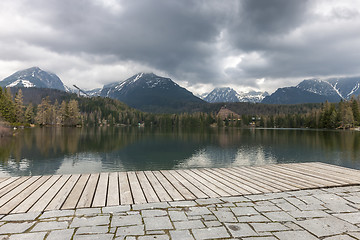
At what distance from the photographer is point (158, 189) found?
8859 mm

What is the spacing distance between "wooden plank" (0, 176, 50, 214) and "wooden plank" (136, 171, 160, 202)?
4.28m

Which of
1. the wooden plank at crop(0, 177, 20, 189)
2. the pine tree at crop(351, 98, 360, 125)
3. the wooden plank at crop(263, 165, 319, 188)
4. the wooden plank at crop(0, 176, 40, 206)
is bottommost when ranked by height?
the wooden plank at crop(263, 165, 319, 188)

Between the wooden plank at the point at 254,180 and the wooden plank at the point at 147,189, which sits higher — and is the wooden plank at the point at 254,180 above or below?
below

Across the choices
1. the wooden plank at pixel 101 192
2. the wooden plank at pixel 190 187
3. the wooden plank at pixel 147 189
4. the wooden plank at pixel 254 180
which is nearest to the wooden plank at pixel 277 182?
the wooden plank at pixel 254 180

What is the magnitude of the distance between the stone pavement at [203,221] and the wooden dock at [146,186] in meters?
0.75

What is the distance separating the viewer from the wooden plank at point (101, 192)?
7.19 metres

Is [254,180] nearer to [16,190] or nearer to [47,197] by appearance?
[47,197]

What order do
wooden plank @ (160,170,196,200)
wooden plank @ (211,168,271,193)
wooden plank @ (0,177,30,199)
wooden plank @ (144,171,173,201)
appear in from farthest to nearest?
1. wooden plank @ (211,168,271,193)
2. wooden plank @ (0,177,30,199)
3. wooden plank @ (160,170,196,200)
4. wooden plank @ (144,171,173,201)

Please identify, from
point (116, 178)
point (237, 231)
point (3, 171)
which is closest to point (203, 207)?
point (237, 231)

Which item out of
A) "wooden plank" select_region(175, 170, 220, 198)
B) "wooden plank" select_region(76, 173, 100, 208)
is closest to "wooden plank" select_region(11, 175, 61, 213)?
"wooden plank" select_region(76, 173, 100, 208)

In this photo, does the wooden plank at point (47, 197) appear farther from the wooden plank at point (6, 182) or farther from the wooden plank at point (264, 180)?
the wooden plank at point (264, 180)

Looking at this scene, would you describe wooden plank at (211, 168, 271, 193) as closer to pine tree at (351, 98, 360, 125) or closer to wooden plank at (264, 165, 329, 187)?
wooden plank at (264, 165, 329, 187)

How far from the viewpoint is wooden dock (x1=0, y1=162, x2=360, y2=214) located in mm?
7391

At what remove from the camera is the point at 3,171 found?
82.5 feet
